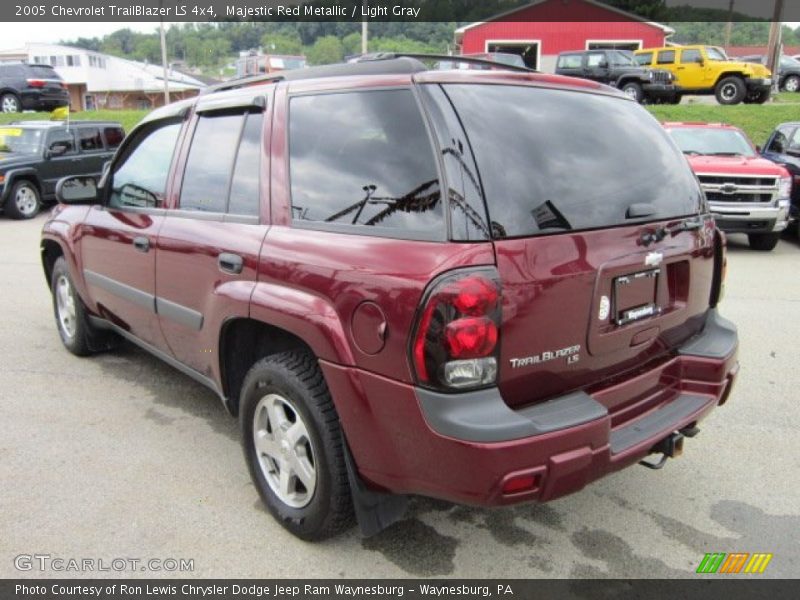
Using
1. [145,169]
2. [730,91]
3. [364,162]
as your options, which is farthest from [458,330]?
[730,91]

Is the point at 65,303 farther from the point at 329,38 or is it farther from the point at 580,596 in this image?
the point at 329,38

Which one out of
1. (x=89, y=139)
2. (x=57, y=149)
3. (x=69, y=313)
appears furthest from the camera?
(x=89, y=139)

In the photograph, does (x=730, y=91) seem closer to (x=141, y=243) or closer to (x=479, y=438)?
(x=141, y=243)

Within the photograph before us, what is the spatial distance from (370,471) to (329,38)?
28762 millimetres

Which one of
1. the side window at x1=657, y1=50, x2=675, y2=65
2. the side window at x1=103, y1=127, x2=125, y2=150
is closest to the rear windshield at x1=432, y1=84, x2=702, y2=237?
the side window at x1=103, y1=127, x2=125, y2=150

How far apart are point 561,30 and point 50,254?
35.9 m

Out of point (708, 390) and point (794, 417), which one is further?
point (794, 417)

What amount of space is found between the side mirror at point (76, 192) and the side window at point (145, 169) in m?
0.18

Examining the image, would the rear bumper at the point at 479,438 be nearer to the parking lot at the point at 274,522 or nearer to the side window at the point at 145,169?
the parking lot at the point at 274,522

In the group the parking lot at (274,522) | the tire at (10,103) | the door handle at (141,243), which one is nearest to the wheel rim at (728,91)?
the parking lot at (274,522)

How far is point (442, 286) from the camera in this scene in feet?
6.97

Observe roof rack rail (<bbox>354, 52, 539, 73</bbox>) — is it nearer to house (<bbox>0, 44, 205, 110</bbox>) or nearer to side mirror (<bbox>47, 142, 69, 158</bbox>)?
side mirror (<bbox>47, 142, 69, 158</bbox>)

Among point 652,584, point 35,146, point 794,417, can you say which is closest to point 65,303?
point 652,584

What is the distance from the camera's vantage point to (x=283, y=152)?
282cm
